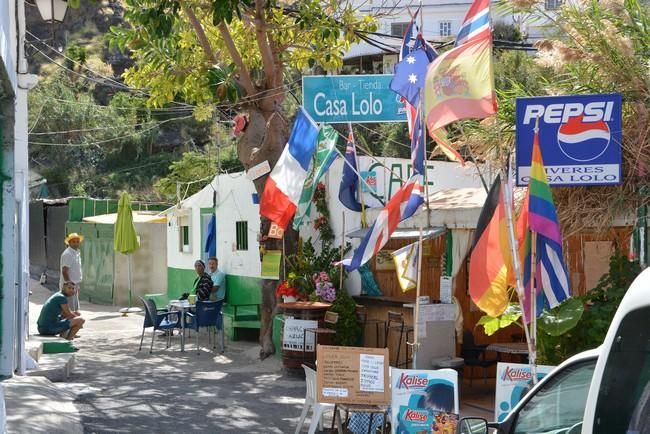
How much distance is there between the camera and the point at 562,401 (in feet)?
14.8

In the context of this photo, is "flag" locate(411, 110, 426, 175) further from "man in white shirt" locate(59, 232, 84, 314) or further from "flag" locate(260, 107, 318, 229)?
"man in white shirt" locate(59, 232, 84, 314)

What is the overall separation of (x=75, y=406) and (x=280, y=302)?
12.8 ft

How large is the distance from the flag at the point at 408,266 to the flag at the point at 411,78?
1.52 metres

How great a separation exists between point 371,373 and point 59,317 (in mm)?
8019

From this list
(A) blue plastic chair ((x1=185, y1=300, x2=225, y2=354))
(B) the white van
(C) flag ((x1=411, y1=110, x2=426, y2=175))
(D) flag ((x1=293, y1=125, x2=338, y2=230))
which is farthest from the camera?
(A) blue plastic chair ((x1=185, y1=300, x2=225, y2=354))

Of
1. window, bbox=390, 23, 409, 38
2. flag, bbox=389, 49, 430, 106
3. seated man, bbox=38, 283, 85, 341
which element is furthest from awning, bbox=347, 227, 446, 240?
window, bbox=390, 23, 409, 38

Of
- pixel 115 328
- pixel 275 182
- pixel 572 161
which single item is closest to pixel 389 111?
pixel 275 182

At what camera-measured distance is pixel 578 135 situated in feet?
29.1

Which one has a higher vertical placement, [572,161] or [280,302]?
[572,161]

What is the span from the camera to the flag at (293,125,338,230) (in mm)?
13094

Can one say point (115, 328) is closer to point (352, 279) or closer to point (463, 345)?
point (352, 279)

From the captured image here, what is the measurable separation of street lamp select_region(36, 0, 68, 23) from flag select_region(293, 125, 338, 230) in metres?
3.89

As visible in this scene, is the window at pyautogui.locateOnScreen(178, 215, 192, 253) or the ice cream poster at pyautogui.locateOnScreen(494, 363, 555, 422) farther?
the window at pyautogui.locateOnScreen(178, 215, 192, 253)

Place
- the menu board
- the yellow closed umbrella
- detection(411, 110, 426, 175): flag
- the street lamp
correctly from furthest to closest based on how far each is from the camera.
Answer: the yellow closed umbrella, the street lamp, detection(411, 110, 426, 175): flag, the menu board
